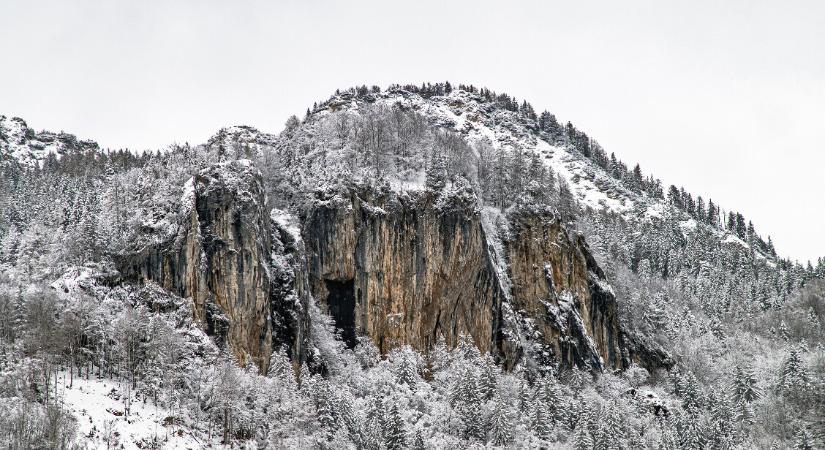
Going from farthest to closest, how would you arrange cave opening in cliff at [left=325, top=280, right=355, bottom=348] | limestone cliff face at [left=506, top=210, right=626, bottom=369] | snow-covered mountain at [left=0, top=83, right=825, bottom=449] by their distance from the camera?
limestone cliff face at [left=506, top=210, right=626, bottom=369] < cave opening in cliff at [left=325, top=280, right=355, bottom=348] < snow-covered mountain at [left=0, top=83, right=825, bottom=449]

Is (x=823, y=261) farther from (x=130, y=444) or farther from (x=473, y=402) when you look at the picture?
(x=130, y=444)

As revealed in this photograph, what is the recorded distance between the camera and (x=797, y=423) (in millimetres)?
91250

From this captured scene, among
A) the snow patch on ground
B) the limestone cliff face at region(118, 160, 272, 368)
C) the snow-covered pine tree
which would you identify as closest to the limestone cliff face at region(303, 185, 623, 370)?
the limestone cliff face at region(118, 160, 272, 368)

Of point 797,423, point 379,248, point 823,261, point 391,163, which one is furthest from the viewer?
point 823,261

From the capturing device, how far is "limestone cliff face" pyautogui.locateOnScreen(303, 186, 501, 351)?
96.1 m

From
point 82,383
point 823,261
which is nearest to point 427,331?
point 82,383

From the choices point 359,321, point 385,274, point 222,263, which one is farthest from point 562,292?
point 222,263

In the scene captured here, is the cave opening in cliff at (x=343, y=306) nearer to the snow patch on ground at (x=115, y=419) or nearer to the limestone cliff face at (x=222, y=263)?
the limestone cliff face at (x=222, y=263)

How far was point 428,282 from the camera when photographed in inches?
→ 3890

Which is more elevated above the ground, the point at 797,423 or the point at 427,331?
the point at 427,331

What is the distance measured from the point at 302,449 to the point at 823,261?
15359 centimetres

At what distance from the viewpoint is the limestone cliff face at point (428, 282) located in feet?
317

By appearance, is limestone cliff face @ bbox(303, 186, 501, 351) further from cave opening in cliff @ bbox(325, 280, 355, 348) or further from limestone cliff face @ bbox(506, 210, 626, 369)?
limestone cliff face @ bbox(506, 210, 626, 369)

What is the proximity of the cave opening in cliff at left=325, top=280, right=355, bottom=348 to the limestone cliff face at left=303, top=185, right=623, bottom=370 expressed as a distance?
0.45 feet
